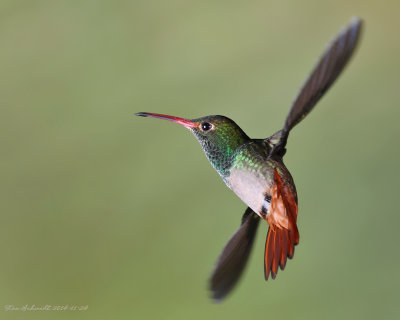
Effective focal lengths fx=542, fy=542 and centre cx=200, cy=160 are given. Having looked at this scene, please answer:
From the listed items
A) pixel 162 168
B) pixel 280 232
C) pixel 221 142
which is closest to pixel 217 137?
pixel 221 142

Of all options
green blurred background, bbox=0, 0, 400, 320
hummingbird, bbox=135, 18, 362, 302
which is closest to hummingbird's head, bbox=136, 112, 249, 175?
hummingbird, bbox=135, 18, 362, 302

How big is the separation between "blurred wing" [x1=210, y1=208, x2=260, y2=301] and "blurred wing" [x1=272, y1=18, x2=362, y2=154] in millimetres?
188

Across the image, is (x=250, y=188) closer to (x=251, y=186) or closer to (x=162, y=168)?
(x=251, y=186)

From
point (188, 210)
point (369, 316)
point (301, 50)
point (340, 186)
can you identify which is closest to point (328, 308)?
point (369, 316)

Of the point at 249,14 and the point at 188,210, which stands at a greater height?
the point at 249,14

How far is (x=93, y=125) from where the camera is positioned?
1739 millimetres

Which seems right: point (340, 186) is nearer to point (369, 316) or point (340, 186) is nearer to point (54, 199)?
point (369, 316)

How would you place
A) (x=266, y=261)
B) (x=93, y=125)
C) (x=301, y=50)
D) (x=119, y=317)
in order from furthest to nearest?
(x=301, y=50) → (x=93, y=125) → (x=119, y=317) → (x=266, y=261)

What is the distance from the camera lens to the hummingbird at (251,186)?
20.1 inches

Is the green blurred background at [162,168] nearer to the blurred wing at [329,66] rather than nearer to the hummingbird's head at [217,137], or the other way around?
the hummingbird's head at [217,137]

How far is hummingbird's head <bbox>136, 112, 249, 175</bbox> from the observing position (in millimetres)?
557

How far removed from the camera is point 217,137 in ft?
1.86

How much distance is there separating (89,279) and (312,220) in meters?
0.71

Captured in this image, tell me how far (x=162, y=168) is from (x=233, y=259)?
1.13 meters
